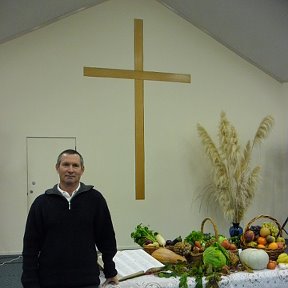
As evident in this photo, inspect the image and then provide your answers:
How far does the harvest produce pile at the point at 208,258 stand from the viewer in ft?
6.40

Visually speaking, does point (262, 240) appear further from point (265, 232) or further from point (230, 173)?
point (230, 173)

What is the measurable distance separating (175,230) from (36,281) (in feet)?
12.2

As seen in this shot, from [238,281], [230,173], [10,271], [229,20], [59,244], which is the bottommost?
[10,271]

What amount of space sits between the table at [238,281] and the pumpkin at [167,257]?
0.20 metres

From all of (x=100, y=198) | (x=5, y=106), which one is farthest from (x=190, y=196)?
(x=100, y=198)

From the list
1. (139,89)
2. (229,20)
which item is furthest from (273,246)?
(229,20)

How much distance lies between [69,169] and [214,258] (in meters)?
1.01

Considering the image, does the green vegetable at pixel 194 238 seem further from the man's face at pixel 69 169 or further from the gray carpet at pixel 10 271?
the gray carpet at pixel 10 271

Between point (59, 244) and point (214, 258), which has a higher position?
point (59, 244)

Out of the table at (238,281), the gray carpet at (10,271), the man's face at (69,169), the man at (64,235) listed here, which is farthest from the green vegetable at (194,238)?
the gray carpet at (10,271)

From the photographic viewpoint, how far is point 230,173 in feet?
16.5

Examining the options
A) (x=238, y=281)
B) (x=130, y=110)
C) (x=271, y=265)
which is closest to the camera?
(x=238, y=281)

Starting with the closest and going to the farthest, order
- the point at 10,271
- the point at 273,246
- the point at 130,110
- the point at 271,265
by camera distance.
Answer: the point at 271,265
the point at 273,246
the point at 10,271
the point at 130,110

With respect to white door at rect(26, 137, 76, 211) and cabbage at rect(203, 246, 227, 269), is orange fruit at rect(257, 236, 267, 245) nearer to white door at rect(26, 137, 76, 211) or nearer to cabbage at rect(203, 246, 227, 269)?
cabbage at rect(203, 246, 227, 269)
